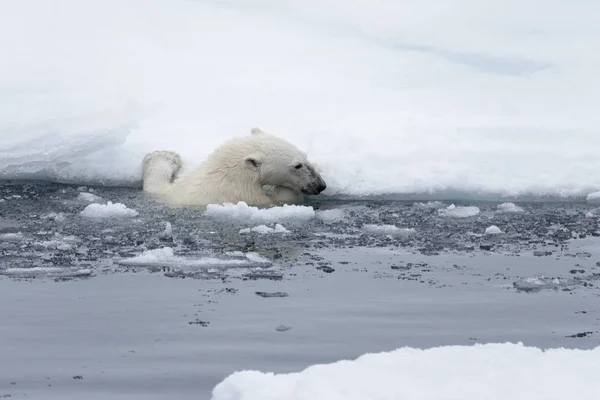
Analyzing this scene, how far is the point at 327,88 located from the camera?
1475 cm

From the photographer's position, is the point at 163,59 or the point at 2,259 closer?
the point at 2,259

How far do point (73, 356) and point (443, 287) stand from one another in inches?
106

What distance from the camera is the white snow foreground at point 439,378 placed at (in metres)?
4.12

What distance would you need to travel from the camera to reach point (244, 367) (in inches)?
201

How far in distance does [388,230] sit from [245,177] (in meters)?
2.24

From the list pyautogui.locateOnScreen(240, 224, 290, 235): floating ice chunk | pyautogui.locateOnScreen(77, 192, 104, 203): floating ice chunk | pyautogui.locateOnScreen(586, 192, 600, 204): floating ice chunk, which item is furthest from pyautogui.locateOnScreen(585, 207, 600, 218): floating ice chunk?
pyautogui.locateOnScreen(77, 192, 104, 203): floating ice chunk

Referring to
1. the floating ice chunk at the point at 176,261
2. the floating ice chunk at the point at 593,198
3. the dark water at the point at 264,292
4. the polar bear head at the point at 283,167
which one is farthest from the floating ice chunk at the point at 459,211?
the floating ice chunk at the point at 176,261

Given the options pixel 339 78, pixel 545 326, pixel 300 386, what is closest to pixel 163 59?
pixel 339 78

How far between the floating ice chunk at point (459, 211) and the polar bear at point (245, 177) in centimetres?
132

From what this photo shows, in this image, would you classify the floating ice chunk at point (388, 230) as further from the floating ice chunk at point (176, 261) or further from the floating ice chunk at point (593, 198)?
→ the floating ice chunk at point (593, 198)

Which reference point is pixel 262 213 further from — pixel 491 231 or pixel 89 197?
pixel 491 231

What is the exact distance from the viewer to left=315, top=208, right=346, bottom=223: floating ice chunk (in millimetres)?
9516

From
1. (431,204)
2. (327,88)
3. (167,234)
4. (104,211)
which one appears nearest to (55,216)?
(104,211)

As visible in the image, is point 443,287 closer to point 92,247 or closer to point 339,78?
point 92,247
